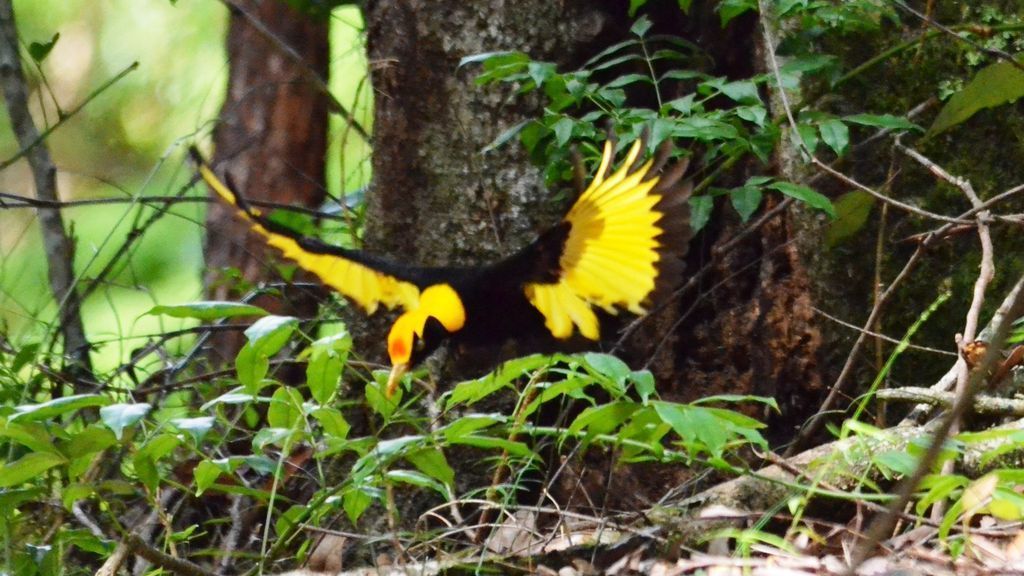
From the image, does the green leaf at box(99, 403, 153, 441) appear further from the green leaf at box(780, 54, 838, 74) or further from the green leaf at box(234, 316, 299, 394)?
the green leaf at box(780, 54, 838, 74)

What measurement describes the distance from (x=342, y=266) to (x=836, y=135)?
894mm

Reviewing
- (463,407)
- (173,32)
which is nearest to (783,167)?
(463,407)

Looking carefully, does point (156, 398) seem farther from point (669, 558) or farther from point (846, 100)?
point (846, 100)

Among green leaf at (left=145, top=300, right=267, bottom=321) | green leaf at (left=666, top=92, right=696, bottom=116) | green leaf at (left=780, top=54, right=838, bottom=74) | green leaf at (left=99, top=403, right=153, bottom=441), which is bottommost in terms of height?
green leaf at (left=99, top=403, right=153, bottom=441)

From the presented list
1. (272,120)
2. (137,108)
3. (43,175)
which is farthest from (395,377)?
(137,108)

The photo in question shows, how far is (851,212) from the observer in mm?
1811

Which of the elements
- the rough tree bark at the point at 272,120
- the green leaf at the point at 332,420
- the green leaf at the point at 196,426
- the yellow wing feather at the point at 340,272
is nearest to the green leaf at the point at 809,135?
the yellow wing feather at the point at 340,272

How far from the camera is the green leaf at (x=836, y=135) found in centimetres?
171

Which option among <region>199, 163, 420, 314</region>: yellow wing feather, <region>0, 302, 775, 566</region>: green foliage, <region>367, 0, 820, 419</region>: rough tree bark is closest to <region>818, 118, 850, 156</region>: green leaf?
<region>367, 0, 820, 419</region>: rough tree bark

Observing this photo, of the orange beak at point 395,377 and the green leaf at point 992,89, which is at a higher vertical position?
the green leaf at point 992,89

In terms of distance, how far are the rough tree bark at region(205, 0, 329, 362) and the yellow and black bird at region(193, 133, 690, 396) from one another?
1.67m

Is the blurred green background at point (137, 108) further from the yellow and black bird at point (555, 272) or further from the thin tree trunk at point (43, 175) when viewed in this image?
the yellow and black bird at point (555, 272)

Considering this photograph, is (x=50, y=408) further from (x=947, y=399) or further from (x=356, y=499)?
(x=947, y=399)

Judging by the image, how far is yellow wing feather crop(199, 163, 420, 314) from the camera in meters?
1.88
